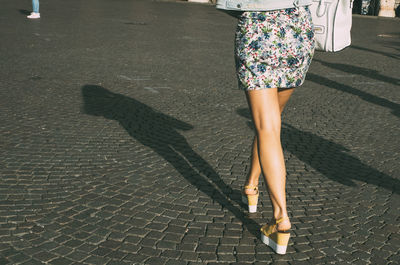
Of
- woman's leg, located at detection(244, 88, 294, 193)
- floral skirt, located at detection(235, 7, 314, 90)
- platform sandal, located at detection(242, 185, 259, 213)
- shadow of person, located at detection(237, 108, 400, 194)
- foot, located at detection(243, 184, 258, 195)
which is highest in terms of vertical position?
floral skirt, located at detection(235, 7, 314, 90)

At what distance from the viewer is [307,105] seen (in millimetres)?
6758

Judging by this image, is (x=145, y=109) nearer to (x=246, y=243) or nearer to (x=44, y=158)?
(x=44, y=158)

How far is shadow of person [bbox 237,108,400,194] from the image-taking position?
13.8 feet

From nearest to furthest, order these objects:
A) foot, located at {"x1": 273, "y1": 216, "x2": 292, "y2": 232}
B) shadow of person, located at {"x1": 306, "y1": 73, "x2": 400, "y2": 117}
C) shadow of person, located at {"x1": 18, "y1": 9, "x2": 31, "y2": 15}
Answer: foot, located at {"x1": 273, "y1": 216, "x2": 292, "y2": 232}
shadow of person, located at {"x1": 306, "y1": 73, "x2": 400, "y2": 117}
shadow of person, located at {"x1": 18, "y1": 9, "x2": 31, "y2": 15}

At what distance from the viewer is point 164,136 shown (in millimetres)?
5086

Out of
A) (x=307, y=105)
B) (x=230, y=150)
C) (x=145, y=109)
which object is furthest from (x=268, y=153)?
(x=307, y=105)

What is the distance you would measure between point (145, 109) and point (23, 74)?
2.56 meters

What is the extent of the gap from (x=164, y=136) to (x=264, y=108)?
8.08 feet

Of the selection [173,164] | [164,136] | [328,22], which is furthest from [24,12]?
[328,22]

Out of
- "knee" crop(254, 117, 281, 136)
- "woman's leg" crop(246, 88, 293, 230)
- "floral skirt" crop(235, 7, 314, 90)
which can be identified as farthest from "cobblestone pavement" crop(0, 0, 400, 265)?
"floral skirt" crop(235, 7, 314, 90)

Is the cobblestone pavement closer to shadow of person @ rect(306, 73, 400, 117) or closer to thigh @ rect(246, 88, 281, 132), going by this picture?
shadow of person @ rect(306, 73, 400, 117)

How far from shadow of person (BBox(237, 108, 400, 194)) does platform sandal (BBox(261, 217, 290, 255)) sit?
4.46 ft

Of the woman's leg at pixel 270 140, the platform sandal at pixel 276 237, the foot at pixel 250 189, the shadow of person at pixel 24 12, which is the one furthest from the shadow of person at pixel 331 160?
the shadow of person at pixel 24 12

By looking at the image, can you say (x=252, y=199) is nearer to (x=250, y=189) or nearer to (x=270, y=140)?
(x=250, y=189)
